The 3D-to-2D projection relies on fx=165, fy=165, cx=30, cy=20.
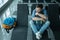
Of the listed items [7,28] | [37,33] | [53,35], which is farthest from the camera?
[7,28]

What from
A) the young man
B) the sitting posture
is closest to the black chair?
the sitting posture

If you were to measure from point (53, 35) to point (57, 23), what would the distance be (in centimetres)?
59

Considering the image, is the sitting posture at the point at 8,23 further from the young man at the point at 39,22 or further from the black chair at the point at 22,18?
the young man at the point at 39,22

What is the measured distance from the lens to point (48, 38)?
10.8 feet

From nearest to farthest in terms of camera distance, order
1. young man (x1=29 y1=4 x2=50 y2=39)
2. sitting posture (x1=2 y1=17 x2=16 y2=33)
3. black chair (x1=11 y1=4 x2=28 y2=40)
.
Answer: young man (x1=29 y1=4 x2=50 y2=39) < sitting posture (x1=2 y1=17 x2=16 y2=33) < black chair (x1=11 y1=4 x2=28 y2=40)

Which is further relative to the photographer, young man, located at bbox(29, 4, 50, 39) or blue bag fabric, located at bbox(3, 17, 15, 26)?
blue bag fabric, located at bbox(3, 17, 15, 26)

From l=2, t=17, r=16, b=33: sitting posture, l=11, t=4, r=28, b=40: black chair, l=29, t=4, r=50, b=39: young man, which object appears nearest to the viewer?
l=29, t=4, r=50, b=39: young man

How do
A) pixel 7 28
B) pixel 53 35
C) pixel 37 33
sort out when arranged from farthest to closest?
pixel 7 28 → pixel 53 35 → pixel 37 33

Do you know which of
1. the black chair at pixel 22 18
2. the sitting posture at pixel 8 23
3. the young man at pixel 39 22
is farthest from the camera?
the black chair at pixel 22 18

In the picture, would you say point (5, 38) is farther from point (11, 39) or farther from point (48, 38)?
point (48, 38)

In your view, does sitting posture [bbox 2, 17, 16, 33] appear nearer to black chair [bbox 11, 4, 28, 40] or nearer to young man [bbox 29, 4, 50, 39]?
black chair [bbox 11, 4, 28, 40]

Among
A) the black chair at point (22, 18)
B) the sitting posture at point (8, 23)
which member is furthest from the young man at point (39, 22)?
the sitting posture at point (8, 23)

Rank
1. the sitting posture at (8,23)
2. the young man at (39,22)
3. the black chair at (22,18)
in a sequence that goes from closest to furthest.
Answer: the young man at (39,22)
the sitting posture at (8,23)
the black chair at (22,18)

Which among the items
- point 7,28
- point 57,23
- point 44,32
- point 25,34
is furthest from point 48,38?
point 7,28
